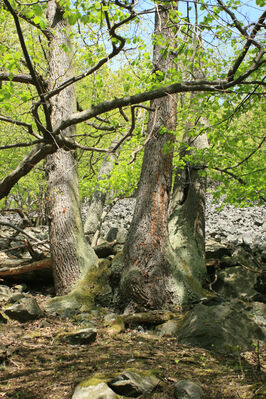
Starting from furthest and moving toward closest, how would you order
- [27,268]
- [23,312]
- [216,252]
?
[216,252]
[27,268]
[23,312]

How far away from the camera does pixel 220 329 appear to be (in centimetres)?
415

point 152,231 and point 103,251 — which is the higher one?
point 152,231

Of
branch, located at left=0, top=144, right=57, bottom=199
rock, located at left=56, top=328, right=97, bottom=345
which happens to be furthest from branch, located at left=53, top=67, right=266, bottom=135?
rock, located at left=56, top=328, right=97, bottom=345

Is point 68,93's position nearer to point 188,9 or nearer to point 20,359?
point 188,9

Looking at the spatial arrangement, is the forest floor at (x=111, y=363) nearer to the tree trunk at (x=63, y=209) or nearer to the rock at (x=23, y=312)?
the rock at (x=23, y=312)

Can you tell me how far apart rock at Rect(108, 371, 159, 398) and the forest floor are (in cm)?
9

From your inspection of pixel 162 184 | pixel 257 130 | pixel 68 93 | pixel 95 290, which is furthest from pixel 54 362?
pixel 257 130

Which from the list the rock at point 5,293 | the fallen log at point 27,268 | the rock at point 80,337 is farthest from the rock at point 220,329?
the fallen log at point 27,268

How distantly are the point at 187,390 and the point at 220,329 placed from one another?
169 centimetres

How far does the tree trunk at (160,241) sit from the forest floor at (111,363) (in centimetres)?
87

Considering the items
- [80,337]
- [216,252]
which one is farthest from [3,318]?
[216,252]

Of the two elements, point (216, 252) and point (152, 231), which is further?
point (216, 252)

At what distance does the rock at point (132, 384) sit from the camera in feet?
8.53

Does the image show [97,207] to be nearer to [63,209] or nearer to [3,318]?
[63,209]
